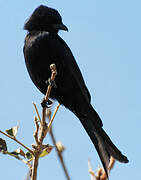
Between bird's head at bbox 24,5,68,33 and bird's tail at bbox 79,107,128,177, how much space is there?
116 cm

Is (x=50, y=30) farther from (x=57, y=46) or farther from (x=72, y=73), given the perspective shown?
(x=72, y=73)

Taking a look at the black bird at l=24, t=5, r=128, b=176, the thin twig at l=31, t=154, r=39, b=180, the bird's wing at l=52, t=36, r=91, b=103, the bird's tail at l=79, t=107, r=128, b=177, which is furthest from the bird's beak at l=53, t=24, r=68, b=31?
the thin twig at l=31, t=154, r=39, b=180

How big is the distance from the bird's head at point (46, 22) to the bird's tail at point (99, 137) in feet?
3.80

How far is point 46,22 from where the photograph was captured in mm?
4512

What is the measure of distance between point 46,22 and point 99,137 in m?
1.67

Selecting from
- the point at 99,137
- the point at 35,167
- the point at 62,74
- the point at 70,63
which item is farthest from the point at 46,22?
the point at 35,167

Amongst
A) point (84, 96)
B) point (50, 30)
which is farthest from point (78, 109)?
point (50, 30)

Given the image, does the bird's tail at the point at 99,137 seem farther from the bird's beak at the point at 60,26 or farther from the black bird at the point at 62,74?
the bird's beak at the point at 60,26

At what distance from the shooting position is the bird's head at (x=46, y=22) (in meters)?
4.46

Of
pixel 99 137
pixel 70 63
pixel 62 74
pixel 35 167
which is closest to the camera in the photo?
pixel 35 167

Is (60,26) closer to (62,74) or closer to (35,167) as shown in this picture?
(62,74)

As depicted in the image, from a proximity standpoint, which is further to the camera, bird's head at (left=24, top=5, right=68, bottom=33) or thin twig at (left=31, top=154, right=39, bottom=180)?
bird's head at (left=24, top=5, right=68, bottom=33)

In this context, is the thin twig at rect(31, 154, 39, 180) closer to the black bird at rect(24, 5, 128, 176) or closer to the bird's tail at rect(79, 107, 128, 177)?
the bird's tail at rect(79, 107, 128, 177)

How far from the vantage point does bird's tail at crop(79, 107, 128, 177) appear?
3227mm
